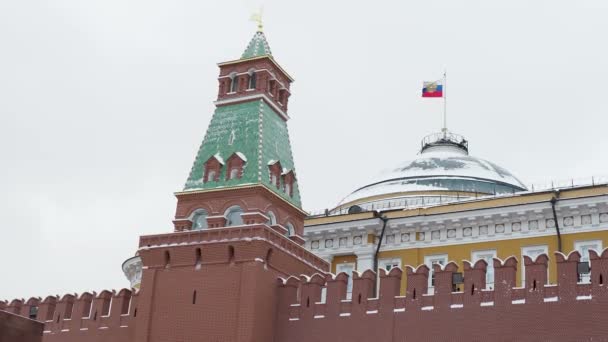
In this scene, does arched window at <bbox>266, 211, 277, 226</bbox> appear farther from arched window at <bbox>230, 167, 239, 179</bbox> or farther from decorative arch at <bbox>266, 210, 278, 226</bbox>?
arched window at <bbox>230, 167, 239, 179</bbox>

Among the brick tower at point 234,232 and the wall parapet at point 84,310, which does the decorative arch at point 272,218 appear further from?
the wall parapet at point 84,310

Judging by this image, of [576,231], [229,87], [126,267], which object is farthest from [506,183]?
[126,267]

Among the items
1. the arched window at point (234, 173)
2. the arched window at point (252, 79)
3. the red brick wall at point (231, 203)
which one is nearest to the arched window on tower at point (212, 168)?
the arched window at point (234, 173)

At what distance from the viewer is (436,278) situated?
21.5 m

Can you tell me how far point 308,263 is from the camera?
25.3m

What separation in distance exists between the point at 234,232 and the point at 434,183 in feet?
39.7

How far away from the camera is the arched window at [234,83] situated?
87.7ft

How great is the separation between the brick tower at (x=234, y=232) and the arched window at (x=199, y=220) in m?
0.03

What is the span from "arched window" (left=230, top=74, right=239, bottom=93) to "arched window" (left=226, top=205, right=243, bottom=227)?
3890mm

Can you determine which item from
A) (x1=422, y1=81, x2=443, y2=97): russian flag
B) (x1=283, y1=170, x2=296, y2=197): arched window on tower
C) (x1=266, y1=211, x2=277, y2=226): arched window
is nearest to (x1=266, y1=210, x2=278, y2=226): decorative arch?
(x1=266, y1=211, x2=277, y2=226): arched window

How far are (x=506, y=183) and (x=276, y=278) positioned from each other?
13663 mm

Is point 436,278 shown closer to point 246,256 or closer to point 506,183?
point 246,256

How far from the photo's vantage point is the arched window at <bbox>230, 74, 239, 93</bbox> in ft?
87.7

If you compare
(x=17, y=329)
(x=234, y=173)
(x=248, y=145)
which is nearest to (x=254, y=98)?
(x=248, y=145)
